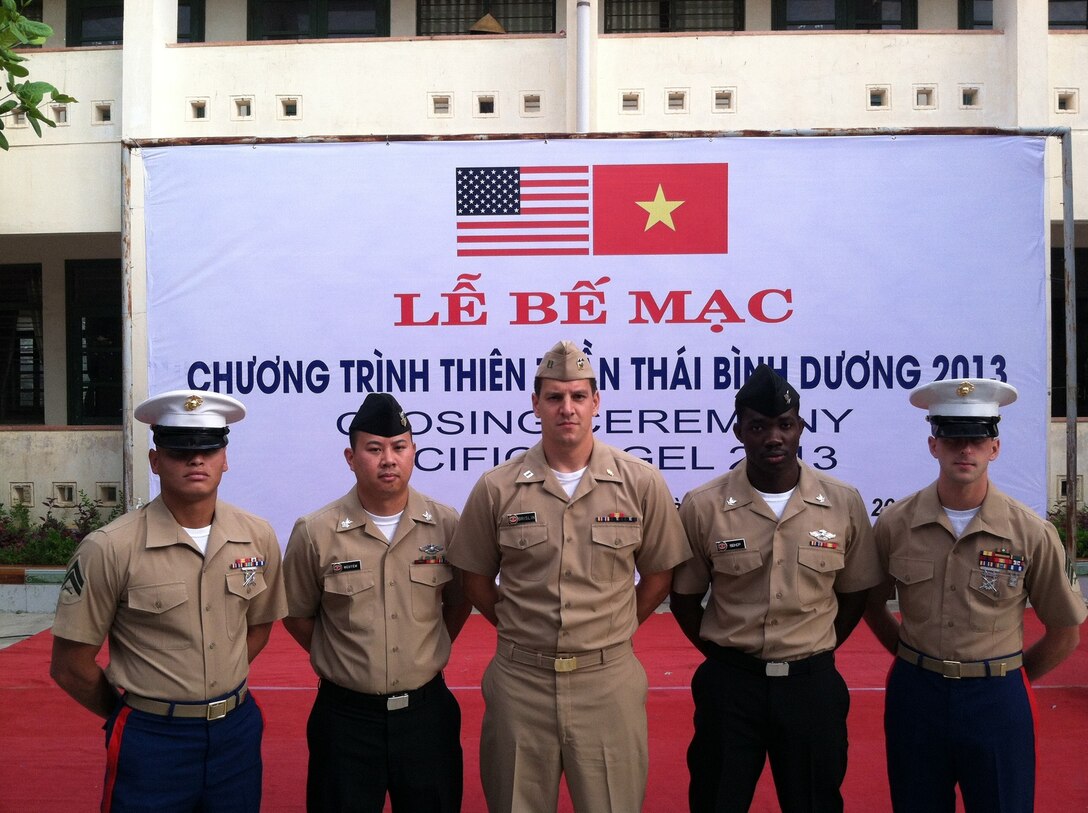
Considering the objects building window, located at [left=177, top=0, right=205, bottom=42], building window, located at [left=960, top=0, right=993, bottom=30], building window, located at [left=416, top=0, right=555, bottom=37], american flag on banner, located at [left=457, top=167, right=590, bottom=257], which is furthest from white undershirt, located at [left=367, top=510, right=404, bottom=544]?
building window, located at [left=960, top=0, right=993, bottom=30]

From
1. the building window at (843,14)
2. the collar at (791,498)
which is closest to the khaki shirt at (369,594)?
the collar at (791,498)

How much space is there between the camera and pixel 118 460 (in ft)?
28.3

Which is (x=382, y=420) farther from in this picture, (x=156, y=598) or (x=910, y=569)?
(x=910, y=569)

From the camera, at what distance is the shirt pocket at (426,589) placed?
289 centimetres

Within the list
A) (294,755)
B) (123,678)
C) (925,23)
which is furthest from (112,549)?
(925,23)

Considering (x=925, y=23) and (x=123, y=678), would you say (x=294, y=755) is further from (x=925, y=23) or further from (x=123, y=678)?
(x=925, y=23)

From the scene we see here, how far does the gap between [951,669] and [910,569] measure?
294mm

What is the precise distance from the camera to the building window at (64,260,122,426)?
32.5 feet

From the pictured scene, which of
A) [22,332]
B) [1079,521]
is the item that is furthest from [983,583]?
[22,332]

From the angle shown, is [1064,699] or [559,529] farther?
[1064,699]

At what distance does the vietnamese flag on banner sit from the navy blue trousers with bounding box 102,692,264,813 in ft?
11.3

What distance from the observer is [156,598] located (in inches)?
100

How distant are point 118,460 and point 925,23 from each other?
26.5 feet

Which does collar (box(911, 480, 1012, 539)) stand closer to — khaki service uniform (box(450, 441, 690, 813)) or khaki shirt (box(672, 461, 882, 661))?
khaki shirt (box(672, 461, 882, 661))
